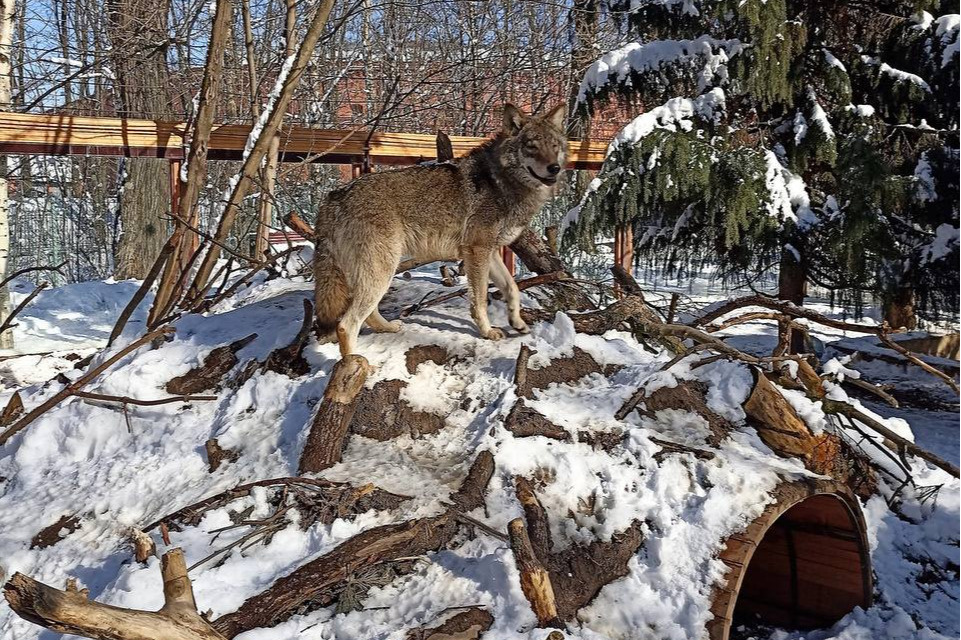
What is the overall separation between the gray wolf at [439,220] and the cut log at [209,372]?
587 mm

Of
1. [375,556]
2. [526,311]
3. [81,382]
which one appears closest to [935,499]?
[526,311]

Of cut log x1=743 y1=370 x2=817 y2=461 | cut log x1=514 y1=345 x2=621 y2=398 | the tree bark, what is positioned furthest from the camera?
the tree bark

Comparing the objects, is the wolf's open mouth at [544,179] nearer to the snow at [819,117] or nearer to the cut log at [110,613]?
the cut log at [110,613]

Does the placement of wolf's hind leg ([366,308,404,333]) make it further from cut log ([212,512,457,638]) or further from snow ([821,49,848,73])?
snow ([821,49,848,73])

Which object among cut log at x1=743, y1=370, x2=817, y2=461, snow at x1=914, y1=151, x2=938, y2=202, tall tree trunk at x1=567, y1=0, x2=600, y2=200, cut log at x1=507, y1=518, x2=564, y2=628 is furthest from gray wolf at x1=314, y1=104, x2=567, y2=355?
tall tree trunk at x1=567, y1=0, x2=600, y2=200

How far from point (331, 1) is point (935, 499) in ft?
16.9

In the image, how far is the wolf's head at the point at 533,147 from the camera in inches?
179

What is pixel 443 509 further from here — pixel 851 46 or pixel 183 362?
pixel 851 46

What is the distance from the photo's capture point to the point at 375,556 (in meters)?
2.77

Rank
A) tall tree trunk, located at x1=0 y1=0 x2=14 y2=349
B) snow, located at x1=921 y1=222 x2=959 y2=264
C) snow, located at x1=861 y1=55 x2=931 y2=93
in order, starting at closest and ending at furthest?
snow, located at x1=921 y1=222 x2=959 y2=264 → snow, located at x1=861 y1=55 x2=931 y2=93 → tall tree trunk, located at x1=0 y1=0 x2=14 y2=349

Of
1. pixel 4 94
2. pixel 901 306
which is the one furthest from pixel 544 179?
pixel 4 94

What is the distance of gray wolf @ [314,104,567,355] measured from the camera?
4.06 meters

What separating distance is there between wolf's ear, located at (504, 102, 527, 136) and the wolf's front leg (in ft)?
2.74

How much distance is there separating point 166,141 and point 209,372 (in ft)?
14.9
